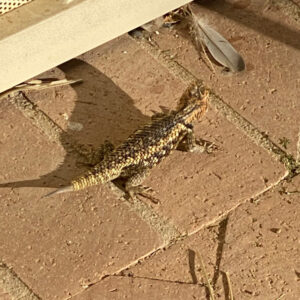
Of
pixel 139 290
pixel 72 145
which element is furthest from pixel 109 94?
pixel 139 290

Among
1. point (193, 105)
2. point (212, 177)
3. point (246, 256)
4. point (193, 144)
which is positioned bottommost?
point (246, 256)

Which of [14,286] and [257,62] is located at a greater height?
[14,286]

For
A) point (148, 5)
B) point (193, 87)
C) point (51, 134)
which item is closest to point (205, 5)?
point (148, 5)

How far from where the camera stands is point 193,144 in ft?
12.4

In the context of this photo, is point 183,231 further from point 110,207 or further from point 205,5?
point 205,5

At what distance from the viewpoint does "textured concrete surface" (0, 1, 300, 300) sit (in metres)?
3.40

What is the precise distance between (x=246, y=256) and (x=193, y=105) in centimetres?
78

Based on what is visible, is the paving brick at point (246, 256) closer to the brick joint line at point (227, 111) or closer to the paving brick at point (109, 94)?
the brick joint line at point (227, 111)

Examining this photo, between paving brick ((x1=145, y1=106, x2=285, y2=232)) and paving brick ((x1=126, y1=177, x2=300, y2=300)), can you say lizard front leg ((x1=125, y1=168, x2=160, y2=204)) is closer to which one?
paving brick ((x1=145, y1=106, x2=285, y2=232))

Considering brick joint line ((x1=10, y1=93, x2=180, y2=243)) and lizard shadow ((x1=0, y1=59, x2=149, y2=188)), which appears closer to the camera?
brick joint line ((x1=10, y1=93, x2=180, y2=243))

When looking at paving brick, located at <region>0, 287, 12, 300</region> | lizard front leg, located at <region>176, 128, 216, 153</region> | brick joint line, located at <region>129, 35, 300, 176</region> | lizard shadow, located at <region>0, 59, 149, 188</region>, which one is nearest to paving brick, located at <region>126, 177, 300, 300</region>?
brick joint line, located at <region>129, 35, 300, 176</region>

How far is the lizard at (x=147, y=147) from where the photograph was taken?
3.60m

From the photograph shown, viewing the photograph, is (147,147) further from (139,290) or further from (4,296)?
(4,296)

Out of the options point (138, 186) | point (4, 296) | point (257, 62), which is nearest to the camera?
point (4, 296)
